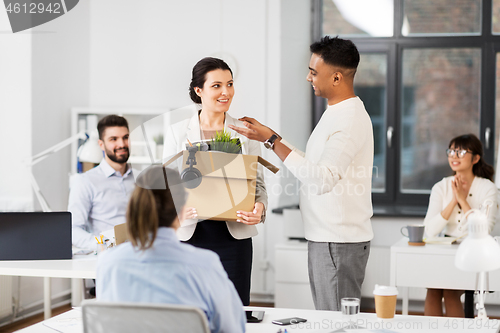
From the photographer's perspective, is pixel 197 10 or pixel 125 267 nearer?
pixel 125 267

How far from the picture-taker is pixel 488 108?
4.70m

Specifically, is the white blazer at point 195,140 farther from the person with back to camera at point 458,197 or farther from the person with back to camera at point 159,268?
the person with back to camera at point 458,197

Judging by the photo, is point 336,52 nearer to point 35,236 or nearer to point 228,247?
point 228,247

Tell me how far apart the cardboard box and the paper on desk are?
56cm

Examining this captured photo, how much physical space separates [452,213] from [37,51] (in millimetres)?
3221

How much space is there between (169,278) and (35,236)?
1.63m

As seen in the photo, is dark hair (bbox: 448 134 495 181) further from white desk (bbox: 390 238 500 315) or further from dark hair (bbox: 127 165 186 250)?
dark hair (bbox: 127 165 186 250)

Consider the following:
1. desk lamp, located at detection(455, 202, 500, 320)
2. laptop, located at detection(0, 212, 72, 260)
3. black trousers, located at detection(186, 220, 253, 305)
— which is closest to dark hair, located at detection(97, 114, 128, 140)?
laptop, located at detection(0, 212, 72, 260)

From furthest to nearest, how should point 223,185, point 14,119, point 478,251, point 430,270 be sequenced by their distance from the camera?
point 14,119 < point 430,270 < point 223,185 < point 478,251

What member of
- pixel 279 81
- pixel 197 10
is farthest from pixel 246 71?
pixel 197 10

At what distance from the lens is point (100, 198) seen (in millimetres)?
3328

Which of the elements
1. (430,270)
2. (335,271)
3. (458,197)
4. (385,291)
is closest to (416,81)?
(458,197)

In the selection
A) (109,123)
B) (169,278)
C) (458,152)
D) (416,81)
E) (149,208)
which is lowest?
(169,278)

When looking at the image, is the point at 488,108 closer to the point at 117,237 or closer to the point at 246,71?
the point at 246,71
